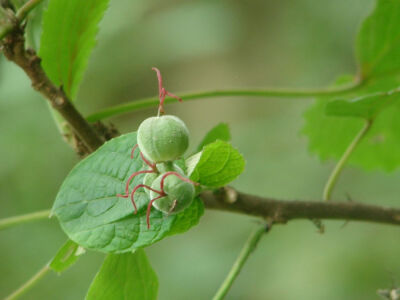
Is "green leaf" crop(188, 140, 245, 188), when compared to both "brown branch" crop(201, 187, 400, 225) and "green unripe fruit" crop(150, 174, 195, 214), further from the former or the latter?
"brown branch" crop(201, 187, 400, 225)

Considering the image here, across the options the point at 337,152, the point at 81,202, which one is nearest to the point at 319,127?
the point at 337,152

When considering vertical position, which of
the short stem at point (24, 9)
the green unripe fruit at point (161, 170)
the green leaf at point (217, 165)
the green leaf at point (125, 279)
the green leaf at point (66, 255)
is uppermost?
the short stem at point (24, 9)

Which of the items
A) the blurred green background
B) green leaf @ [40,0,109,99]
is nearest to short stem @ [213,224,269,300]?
green leaf @ [40,0,109,99]

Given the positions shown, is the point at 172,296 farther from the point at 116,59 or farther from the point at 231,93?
the point at 231,93

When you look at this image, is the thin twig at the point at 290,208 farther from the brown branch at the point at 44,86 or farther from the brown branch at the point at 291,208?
the brown branch at the point at 44,86

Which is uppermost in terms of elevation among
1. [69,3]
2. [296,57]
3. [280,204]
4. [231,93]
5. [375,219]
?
[69,3]

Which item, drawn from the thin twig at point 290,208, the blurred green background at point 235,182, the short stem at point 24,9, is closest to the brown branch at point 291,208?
the thin twig at point 290,208
